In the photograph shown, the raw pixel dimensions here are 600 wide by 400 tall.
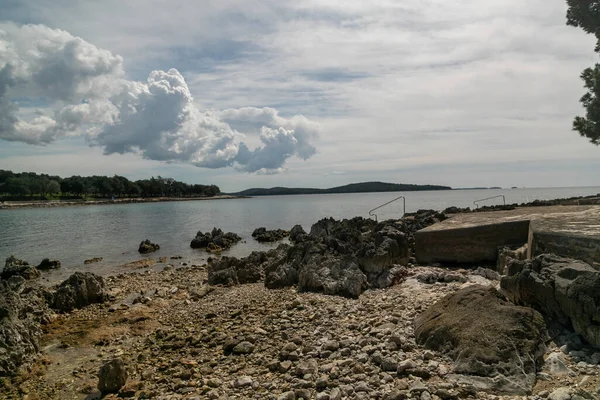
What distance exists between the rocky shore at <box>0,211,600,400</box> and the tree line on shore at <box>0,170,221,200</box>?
14186cm

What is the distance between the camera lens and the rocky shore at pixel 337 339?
5.49 meters

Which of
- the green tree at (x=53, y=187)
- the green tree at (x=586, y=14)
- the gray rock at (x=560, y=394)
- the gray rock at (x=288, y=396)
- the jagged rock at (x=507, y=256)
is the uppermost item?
the green tree at (x=586, y=14)

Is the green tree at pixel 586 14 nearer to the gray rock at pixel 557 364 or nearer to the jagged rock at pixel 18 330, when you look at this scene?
the gray rock at pixel 557 364

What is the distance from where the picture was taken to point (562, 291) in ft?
20.8

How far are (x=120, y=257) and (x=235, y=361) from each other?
2238 centimetres

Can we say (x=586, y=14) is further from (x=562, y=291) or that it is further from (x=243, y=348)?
(x=243, y=348)

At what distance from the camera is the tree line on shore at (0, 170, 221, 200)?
131 meters

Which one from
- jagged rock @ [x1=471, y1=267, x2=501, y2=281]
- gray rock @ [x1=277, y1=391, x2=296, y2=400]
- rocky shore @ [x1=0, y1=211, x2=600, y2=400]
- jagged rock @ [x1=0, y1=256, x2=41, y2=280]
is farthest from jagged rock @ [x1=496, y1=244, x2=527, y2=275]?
jagged rock @ [x1=0, y1=256, x2=41, y2=280]

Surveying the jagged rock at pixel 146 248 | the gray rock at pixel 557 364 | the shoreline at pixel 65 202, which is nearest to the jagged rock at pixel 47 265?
the jagged rock at pixel 146 248

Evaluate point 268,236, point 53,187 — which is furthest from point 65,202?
point 268,236

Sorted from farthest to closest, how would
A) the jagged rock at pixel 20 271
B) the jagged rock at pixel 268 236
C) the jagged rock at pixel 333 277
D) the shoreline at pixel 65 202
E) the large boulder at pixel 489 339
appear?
the shoreline at pixel 65 202 < the jagged rock at pixel 268 236 < the jagged rock at pixel 20 271 < the jagged rock at pixel 333 277 < the large boulder at pixel 489 339

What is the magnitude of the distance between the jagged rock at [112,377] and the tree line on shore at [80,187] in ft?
485

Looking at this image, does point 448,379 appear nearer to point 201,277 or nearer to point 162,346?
point 162,346

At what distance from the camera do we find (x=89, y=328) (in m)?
10.3
